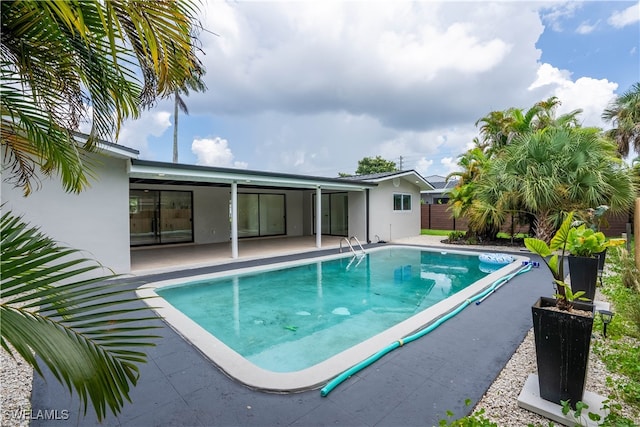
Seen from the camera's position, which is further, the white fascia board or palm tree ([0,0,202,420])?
the white fascia board

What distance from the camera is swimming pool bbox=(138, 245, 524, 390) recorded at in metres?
3.97

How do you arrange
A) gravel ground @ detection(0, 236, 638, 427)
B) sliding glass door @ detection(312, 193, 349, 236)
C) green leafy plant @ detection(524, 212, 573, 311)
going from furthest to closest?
1. sliding glass door @ detection(312, 193, 349, 236)
2. green leafy plant @ detection(524, 212, 573, 311)
3. gravel ground @ detection(0, 236, 638, 427)

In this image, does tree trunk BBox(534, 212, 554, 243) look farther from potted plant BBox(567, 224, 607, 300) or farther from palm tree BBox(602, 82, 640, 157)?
palm tree BBox(602, 82, 640, 157)

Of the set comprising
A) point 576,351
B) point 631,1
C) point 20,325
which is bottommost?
point 576,351

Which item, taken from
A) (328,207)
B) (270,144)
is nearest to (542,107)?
(328,207)

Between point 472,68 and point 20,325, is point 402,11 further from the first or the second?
point 20,325

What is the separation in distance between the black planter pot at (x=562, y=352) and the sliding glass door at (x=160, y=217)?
1384 cm

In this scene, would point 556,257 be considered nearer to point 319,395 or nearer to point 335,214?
point 319,395

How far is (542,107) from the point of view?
1428 cm

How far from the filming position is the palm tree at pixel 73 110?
132 cm

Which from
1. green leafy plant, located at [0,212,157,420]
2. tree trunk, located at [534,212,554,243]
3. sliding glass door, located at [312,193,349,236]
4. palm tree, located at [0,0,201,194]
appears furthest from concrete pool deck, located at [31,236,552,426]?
sliding glass door, located at [312,193,349,236]

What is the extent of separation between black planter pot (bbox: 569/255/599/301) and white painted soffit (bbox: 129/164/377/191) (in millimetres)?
8315

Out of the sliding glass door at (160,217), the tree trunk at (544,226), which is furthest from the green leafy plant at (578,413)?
the sliding glass door at (160,217)

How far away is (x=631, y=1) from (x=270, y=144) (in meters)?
20.0
